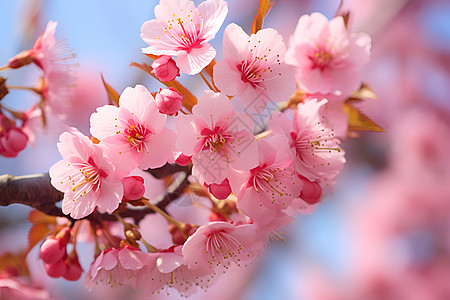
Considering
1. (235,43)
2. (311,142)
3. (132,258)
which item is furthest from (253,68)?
(132,258)

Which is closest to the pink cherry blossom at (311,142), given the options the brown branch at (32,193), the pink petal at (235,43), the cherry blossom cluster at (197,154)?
the cherry blossom cluster at (197,154)

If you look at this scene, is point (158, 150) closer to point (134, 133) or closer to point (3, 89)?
point (134, 133)

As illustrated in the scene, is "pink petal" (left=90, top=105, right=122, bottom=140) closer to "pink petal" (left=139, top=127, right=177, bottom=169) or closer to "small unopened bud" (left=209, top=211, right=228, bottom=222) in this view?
"pink petal" (left=139, top=127, right=177, bottom=169)

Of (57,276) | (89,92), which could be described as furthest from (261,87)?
(89,92)

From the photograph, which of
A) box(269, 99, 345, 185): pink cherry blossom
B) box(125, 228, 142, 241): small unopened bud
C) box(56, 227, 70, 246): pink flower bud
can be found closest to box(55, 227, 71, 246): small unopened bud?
box(56, 227, 70, 246): pink flower bud

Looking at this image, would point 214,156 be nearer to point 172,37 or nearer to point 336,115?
point 172,37

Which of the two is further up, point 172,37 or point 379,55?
point 172,37

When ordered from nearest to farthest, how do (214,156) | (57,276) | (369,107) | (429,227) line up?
(214,156) → (57,276) → (429,227) → (369,107)
